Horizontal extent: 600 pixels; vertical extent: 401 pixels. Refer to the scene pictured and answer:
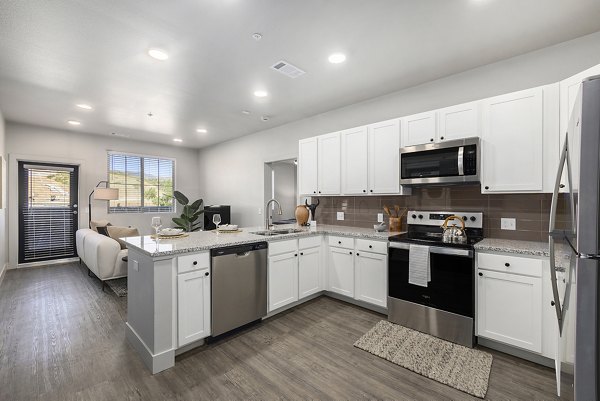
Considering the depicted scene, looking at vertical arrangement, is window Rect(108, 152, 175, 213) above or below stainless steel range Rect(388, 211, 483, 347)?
above

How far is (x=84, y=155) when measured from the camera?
5891mm

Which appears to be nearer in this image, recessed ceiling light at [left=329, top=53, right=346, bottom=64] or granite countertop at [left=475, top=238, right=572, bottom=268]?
granite countertop at [left=475, top=238, right=572, bottom=268]

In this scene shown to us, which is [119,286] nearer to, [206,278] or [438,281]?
[206,278]

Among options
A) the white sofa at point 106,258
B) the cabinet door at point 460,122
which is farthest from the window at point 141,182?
the cabinet door at point 460,122

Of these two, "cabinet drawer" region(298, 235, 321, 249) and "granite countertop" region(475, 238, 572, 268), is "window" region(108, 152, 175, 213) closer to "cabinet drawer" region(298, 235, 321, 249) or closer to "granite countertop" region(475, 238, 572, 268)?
"cabinet drawer" region(298, 235, 321, 249)

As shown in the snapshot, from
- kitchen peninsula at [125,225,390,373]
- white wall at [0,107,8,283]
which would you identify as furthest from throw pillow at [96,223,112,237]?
kitchen peninsula at [125,225,390,373]

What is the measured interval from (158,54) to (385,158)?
2.63 metres

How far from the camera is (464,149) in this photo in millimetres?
2617

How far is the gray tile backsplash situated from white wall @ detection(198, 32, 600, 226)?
3.48 feet

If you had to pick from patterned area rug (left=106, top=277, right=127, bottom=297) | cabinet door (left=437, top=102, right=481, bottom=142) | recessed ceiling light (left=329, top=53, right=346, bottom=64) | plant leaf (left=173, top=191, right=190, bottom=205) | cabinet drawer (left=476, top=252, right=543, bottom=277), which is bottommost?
patterned area rug (left=106, top=277, right=127, bottom=297)

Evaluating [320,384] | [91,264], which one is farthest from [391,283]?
[91,264]

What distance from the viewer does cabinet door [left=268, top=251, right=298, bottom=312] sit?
9.52 feet

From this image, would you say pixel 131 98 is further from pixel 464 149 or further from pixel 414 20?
pixel 464 149

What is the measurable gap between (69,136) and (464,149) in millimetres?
7133
